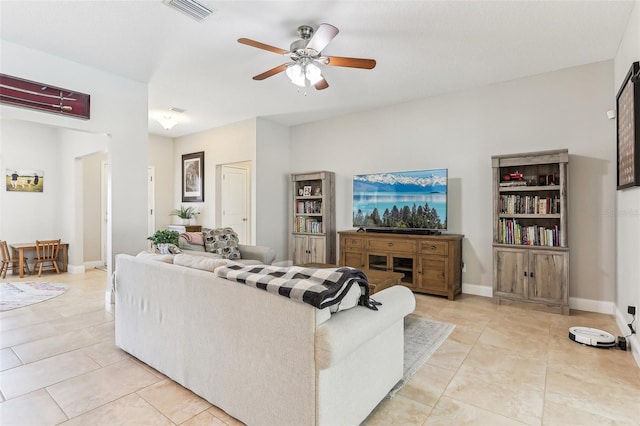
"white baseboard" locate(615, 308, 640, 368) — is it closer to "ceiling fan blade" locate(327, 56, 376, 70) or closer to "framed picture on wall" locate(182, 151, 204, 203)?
"ceiling fan blade" locate(327, 56, 376, 70)

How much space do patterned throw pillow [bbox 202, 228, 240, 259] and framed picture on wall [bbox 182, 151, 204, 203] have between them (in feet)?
8.66

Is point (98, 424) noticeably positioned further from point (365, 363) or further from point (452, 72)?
point (452, 72)

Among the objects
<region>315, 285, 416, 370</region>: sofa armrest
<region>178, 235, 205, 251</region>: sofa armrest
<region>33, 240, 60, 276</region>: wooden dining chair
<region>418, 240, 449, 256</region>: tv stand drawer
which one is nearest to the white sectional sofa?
<region>315, 285, 416, 370</region>: sofa armrest

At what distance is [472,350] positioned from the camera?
266 cm

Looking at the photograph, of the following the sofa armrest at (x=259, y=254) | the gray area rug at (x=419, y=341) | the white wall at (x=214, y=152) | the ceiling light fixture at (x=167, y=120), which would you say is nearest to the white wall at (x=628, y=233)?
the gray area rug at (x=419, y=341)

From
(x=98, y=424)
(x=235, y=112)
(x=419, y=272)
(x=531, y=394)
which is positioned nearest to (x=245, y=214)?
(x=235, y=112)

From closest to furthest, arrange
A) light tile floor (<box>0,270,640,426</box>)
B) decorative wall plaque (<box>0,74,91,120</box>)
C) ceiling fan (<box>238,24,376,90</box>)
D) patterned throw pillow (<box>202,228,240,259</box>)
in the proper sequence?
light tile floor (<box>0,270,640,426</box>), ceiling fan (<box>238,24,376,90</box>), decorative wall plaque (<box>0,74,91,120</box>), patterned throw pillow (<box>202,228,240,259</box>)

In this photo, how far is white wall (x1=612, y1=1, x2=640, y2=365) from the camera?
8.23 ft

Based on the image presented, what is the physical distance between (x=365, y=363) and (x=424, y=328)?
5.36 feet

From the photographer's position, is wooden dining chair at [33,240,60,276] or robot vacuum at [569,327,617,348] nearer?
robot vacuum at [569,327,617,348]

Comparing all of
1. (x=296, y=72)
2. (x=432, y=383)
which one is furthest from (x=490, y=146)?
(x=432, y=383)

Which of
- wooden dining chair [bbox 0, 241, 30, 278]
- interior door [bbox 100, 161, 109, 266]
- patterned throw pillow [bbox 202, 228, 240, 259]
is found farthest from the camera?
interior door [bbox 100, 161, 109, 266]

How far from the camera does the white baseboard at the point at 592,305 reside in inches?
140

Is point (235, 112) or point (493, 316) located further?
point (235, 112)
